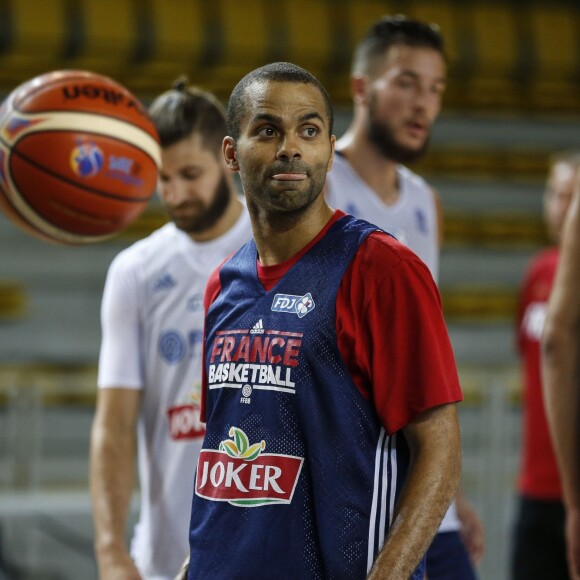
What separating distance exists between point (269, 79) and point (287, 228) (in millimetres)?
275

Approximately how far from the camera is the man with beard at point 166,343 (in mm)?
3061

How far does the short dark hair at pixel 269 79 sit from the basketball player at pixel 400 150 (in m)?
1.19

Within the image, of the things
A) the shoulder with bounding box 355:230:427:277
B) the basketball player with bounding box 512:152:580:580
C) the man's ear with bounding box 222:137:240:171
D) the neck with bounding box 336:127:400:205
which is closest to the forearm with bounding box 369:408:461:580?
the shoulder with bounding box 355:230:427:277

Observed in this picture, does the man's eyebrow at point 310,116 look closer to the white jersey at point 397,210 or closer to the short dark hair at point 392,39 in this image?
the white jersey at point 397,210

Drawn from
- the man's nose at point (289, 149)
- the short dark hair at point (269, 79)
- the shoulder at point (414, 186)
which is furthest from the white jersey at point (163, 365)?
the man's nose at point (289, 149)

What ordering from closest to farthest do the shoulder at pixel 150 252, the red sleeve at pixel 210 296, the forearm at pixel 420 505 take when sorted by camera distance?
the forearm at pixel 420 505
the red sleeve at pixel 210 296
the shoulder at pixel 150 252

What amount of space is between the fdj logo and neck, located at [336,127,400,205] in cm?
146

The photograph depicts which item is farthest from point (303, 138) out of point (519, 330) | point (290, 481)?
point (519, 330)

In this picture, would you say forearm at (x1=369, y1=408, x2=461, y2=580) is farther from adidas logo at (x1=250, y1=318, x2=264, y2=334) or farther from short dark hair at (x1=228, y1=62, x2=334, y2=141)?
short dark hair at (x1=228, y1=62, x2=334, y2=141)

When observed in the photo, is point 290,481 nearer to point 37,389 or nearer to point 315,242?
point 315,242

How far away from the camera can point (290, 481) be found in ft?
6.56

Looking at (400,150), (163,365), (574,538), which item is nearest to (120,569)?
(163,365)

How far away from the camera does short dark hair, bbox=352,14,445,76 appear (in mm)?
3432

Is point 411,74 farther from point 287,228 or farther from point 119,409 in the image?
point 287,228
